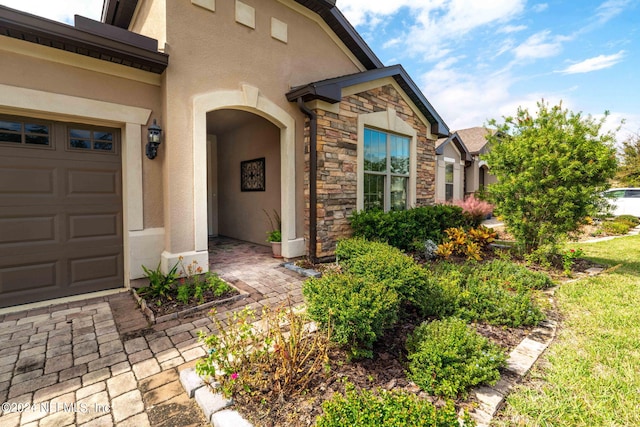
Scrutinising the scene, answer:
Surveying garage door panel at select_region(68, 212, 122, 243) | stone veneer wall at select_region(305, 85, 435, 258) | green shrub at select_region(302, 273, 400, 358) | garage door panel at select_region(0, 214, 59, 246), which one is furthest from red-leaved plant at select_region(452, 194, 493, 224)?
garage door panel at select_region(0, 214, 59, 246)

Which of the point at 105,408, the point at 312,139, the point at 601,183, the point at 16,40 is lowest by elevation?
the point at 105,408

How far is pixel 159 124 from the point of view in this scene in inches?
178

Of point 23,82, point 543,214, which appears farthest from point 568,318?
point 23,82

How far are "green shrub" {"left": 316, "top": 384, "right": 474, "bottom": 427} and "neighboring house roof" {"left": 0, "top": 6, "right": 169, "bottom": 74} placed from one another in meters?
4.91

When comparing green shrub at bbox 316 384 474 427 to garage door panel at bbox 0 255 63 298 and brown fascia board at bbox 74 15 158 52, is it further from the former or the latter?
brown fascia board at bbox 74 15 158 52

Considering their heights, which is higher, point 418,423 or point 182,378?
point 418,423

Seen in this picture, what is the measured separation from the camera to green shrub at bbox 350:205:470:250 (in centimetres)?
586

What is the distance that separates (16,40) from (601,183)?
371 inches

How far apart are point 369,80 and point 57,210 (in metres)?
6.26

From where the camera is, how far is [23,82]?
3.57 m

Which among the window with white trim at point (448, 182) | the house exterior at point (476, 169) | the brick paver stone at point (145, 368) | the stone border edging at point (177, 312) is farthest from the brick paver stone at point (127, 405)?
the house exterior at point (476, 169)

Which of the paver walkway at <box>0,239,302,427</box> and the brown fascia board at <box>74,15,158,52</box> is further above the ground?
the brown fascia board at <box>74,15,158,52</box>

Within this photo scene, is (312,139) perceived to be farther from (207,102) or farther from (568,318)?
(568,318)

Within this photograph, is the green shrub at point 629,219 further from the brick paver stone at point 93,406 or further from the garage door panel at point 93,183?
the garage door panel at point 93,183
